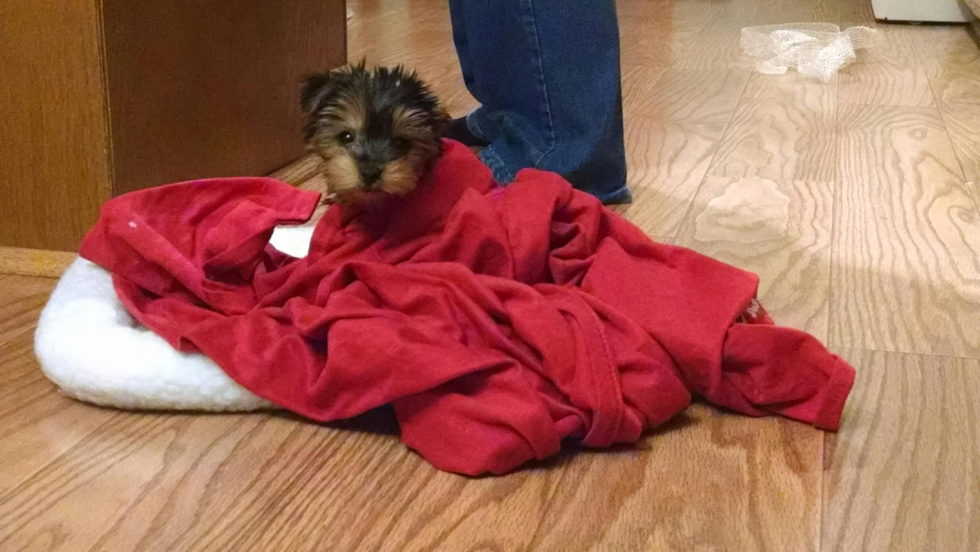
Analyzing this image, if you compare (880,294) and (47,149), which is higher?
(47,149)

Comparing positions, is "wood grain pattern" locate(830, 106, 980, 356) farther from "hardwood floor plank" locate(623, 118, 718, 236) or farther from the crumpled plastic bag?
the crumpled plastic bag

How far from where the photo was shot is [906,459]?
92cm

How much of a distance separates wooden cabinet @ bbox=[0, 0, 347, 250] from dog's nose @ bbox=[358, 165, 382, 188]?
0.47m

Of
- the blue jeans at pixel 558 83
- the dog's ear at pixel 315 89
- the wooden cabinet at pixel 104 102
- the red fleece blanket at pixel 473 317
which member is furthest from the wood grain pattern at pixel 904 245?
the wooden cabinet at pixel 104 102

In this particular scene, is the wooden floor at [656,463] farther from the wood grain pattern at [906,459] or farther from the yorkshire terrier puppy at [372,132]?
the yorkshire terrier puppy at [372,132]

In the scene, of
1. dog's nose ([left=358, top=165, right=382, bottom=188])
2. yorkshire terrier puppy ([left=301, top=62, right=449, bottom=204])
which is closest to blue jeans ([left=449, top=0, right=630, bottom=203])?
yorkshire terrier puppy ([left=301, top=62, right=449, bottom=204])

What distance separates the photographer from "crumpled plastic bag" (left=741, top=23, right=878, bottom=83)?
2658 mm

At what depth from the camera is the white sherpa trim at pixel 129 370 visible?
0.98 m

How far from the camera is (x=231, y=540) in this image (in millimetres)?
807

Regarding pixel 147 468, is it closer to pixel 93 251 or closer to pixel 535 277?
pixel 93 251

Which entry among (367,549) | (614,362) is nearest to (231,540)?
(367,549)

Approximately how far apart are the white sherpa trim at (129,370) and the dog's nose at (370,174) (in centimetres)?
26

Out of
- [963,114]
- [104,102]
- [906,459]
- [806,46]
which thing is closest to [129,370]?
[104,102]

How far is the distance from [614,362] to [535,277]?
192mm
